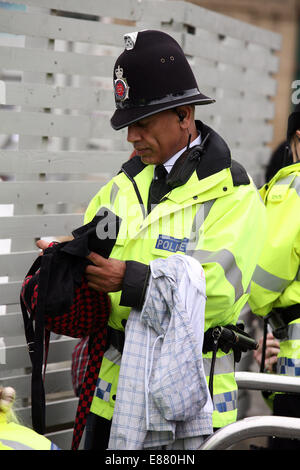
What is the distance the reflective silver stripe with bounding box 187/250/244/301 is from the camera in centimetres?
266

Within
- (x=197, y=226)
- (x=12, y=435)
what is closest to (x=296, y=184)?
(x=197, y=226)

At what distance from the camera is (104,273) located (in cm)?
259

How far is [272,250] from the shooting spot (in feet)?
11.1

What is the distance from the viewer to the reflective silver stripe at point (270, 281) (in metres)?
3.42

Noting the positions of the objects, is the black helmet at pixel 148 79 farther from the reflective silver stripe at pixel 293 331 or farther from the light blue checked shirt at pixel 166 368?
the reflective silver stripe at pixel 293 331

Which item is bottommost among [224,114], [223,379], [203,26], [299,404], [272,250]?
[299,404]

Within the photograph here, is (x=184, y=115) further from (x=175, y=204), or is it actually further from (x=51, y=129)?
(x=51, y=129)

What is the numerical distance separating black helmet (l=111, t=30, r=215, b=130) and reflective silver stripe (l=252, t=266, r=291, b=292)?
37.8 inches

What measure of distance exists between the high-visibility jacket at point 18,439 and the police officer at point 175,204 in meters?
0.65

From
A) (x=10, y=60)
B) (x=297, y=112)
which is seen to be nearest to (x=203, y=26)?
(x=297, y=112)

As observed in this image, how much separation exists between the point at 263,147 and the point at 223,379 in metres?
3.48

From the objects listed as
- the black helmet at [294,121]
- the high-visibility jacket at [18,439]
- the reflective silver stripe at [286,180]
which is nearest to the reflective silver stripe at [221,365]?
the high-visibility jacket at [18,439]

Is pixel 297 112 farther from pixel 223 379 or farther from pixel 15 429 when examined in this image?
pixel 15 429

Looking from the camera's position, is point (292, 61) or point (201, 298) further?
point (292, 61)
